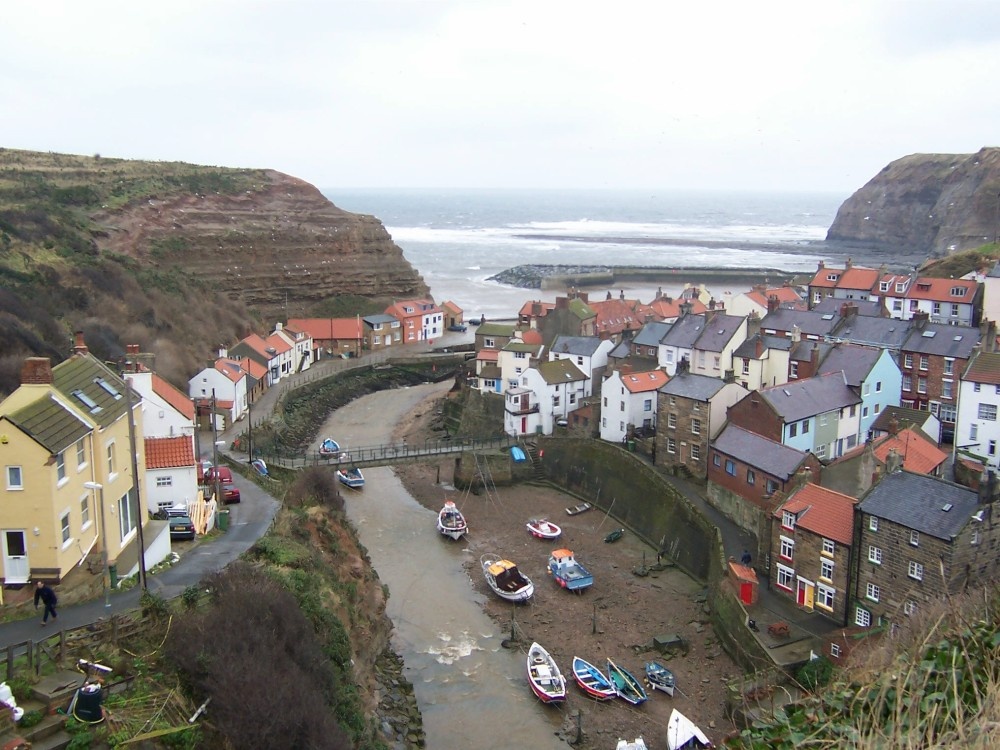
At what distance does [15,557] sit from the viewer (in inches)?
Result: 661

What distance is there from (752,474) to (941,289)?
26.6 metres

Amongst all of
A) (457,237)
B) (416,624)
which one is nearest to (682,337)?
(416,624)

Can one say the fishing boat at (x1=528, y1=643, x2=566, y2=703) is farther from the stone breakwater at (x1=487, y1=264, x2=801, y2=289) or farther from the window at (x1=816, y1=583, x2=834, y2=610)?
the stone breakwater at (x1=487, y1=264, x2=801, y2=289)

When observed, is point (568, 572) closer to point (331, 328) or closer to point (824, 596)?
point (824, 596)

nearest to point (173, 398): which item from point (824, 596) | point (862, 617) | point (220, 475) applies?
point (220, 475)

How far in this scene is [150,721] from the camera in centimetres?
1328

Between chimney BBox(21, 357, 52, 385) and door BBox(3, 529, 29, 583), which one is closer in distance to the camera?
door BBox(3, 529, 29, 583)

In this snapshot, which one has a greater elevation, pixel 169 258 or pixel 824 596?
pixel 169 258

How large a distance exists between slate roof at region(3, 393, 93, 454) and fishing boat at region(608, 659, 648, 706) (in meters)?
13.8

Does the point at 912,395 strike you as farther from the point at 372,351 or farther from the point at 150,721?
the point at 372,351

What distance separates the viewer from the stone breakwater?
112 metres

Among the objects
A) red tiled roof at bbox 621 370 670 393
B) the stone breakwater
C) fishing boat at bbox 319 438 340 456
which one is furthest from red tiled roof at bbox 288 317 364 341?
the stone breakwater

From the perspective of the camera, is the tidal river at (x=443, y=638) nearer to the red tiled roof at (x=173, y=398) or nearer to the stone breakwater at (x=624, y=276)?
the red tiled roof at (x=173, y=398)

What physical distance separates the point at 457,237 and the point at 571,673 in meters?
178
